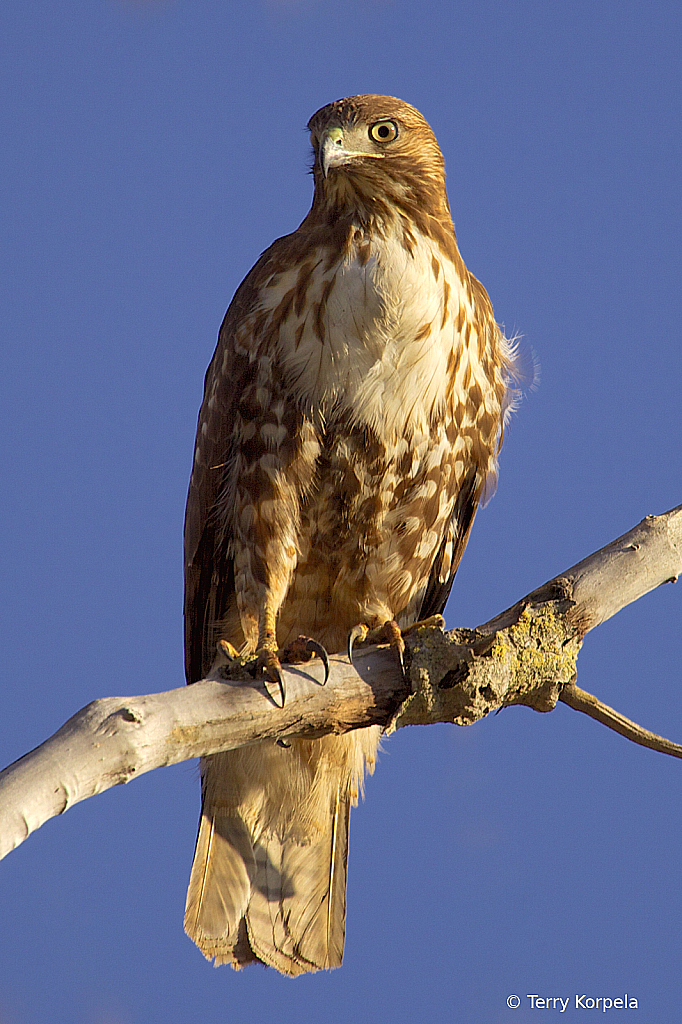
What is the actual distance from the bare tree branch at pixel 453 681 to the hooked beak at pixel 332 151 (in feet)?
5.36

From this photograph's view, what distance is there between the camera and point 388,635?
3814mm

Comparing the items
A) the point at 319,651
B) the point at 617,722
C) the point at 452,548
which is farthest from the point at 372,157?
the point at 617,722

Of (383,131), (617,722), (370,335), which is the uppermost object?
(383,131)

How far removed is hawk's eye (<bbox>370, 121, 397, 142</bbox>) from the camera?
402cm

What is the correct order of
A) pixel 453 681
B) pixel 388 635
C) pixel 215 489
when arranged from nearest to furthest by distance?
1. pixel 453 681
2. pixel 388 635
3. pixel 215 489

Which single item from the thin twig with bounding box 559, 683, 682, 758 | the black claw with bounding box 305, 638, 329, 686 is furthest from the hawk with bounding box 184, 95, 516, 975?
the thin twig with bounding box 559, 683, 682, 758

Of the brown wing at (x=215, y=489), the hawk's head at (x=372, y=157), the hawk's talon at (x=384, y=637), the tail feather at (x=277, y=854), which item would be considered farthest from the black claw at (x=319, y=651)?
the hawk's head at (x=372, y=157)

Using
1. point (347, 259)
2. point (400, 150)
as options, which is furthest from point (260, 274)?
point (400, 150)

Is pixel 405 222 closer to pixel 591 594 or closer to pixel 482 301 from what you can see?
pixel 482 301

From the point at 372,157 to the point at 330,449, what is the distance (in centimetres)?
106

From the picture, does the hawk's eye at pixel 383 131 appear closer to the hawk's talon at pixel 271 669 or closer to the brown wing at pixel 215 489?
the brown wing at pixel 215 489

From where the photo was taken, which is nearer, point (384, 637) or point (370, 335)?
point (384, 637)

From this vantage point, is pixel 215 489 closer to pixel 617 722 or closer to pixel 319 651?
pixel 319 651

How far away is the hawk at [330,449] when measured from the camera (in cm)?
400
